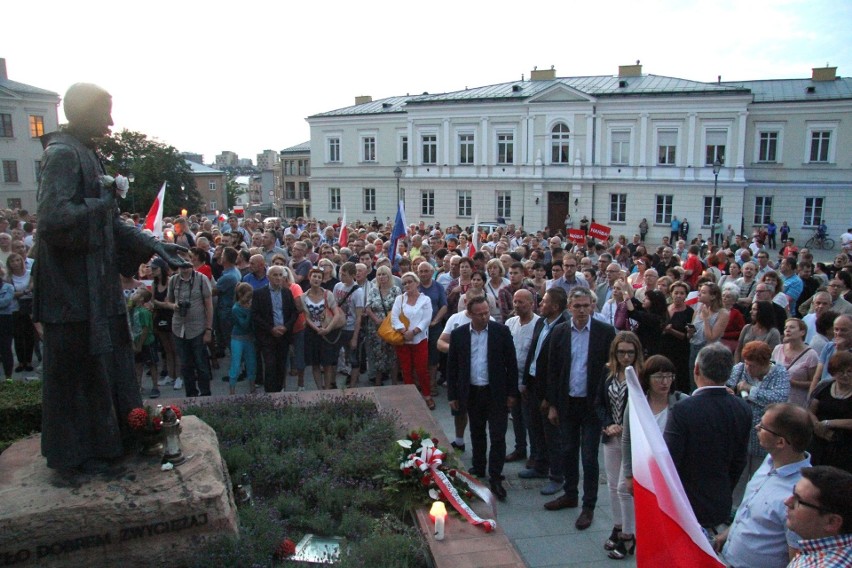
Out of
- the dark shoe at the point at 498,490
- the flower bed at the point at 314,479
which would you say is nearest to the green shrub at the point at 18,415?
the flower bed at the point at 314,479

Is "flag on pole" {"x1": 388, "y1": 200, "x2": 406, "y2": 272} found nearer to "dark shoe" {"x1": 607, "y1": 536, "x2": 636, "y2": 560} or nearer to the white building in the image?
"dark shoe" {"x1": 607, "y1": 536, "x2": 636, "y2": 560}

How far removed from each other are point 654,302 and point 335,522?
516cm

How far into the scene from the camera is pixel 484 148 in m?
42.4

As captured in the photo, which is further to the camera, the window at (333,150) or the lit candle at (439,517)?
the window at (333,150)

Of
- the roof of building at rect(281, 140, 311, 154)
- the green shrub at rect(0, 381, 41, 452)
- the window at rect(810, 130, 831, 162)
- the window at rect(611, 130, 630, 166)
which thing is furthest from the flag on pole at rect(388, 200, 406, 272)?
the roof of building at rect(281, 140, 311, 154)

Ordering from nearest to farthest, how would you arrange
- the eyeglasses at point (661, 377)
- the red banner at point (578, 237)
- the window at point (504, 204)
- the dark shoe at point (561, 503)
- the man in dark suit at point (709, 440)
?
the man in dark suit at point (709, 440)
the eyeglasses at point (661, 377)
the dark shoe at point (561, 503)
the red banner at point (578, 237)
the window at point (504, 204)

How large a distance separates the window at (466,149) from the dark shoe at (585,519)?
38.4 m

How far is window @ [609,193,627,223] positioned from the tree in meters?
32.7

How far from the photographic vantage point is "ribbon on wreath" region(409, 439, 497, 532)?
17.1 ft

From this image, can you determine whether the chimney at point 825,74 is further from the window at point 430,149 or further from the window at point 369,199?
the window at point 369,199

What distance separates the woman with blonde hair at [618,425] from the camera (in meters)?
5.46

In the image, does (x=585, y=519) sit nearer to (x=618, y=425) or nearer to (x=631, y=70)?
(x=618, y=425)

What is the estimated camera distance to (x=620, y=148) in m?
39.5

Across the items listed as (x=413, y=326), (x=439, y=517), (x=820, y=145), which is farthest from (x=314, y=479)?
(x=820, y=145)
